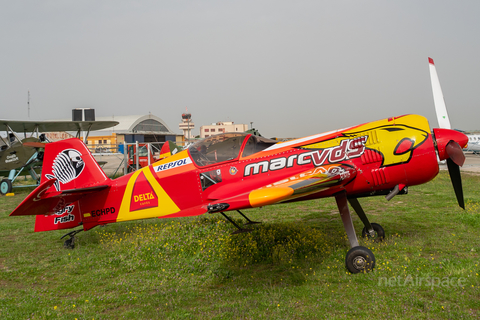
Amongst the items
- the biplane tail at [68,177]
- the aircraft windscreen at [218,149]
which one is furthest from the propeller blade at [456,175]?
the biplane tail at [68,177]

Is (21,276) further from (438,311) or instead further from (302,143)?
(438,311)

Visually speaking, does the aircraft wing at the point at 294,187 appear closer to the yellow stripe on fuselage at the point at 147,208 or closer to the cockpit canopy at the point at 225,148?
the cockpit canopy at the point at 225,148

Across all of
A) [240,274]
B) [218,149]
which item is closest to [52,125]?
[218,149]

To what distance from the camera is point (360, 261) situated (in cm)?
517

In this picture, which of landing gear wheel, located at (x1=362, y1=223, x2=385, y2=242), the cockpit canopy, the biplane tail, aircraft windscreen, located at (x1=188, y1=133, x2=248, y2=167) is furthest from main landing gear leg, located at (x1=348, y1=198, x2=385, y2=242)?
the biplane tail

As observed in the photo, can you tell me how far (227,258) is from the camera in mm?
5953

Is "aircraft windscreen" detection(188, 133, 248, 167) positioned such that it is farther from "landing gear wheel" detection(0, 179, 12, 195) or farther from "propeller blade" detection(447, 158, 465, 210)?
"landing gear wheel" detection(0, 179, 12, 195)

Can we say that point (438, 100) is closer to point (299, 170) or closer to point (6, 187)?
point (299, 170)

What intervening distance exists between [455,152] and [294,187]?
298cm

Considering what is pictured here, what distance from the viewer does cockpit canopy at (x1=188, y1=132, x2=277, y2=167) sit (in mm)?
5832

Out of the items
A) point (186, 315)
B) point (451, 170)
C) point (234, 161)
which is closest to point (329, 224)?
point (451, 170)

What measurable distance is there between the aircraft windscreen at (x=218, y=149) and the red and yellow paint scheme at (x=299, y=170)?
19 mm

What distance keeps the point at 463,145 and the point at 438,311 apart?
3.03 meters

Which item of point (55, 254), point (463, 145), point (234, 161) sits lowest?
point (55, 254)
